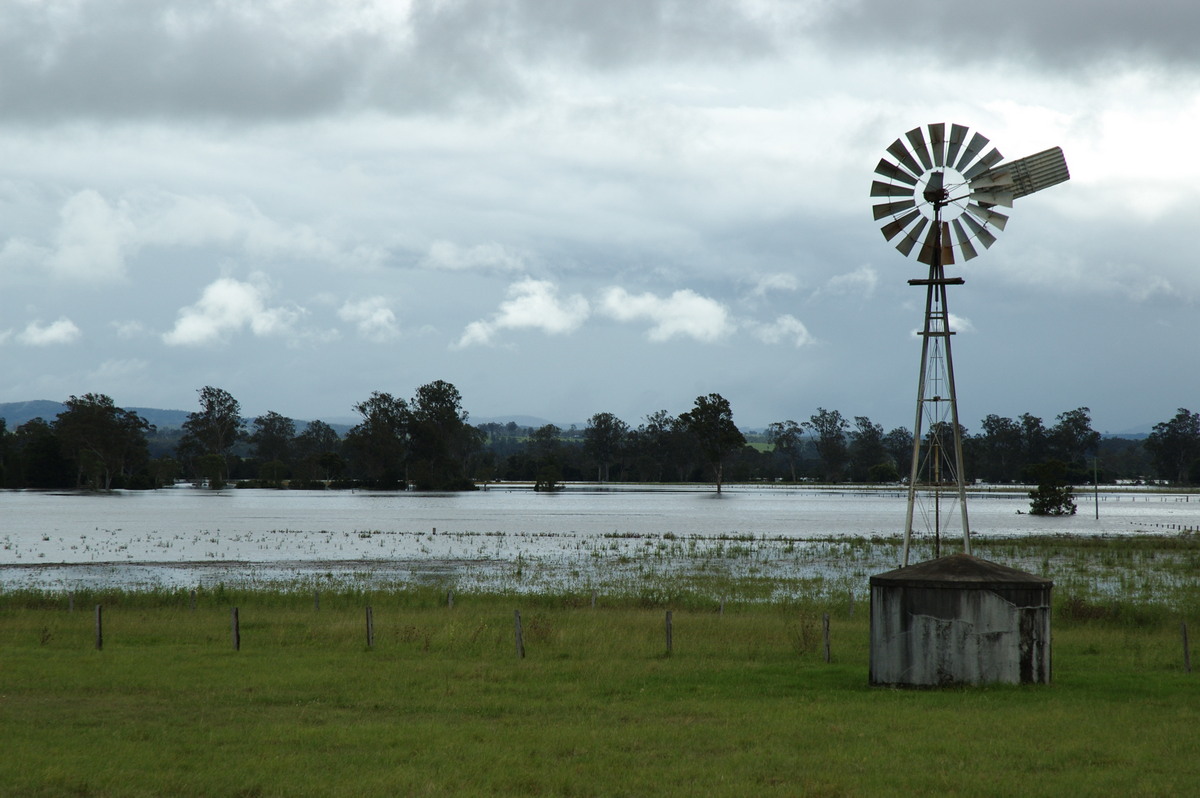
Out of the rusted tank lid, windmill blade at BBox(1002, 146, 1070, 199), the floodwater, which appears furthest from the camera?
the floodwater

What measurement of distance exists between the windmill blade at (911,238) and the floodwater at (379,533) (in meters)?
25.2

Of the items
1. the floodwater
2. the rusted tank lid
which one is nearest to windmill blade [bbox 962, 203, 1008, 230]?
the rusted tank lid

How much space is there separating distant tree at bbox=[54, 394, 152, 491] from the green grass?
16521 centimetres

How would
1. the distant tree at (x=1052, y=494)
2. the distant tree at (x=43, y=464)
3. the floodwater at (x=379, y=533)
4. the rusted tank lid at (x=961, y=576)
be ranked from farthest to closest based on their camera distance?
the distant tree at (x=43, y=464) → the distant tree at (x=1052, y=494) → the floodwater at (x=379, y=533) → the rusted tank lid at (x=961, y=576)

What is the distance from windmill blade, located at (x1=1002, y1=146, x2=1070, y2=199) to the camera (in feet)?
83.9

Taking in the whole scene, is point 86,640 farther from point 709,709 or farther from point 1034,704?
point 1034,704

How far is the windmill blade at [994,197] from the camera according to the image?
25.9 m

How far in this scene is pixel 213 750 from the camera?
47.1ft

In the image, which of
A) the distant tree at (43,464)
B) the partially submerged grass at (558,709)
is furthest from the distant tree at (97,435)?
the partially submerged grass at (558,709)

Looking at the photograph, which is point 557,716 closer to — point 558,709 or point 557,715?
point 557,715

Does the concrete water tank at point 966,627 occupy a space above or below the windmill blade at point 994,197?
below

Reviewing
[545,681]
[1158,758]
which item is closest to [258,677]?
[545,681]

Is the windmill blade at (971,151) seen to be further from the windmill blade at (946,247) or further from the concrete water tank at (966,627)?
the concrete water tank at (966,627)

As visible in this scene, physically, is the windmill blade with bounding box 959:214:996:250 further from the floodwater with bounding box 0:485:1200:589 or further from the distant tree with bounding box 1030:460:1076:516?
the distant tree with bounding box 1030:460:1076:516
